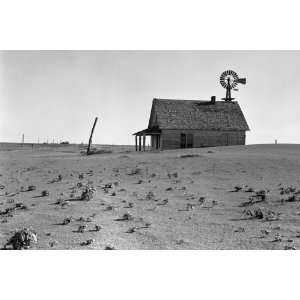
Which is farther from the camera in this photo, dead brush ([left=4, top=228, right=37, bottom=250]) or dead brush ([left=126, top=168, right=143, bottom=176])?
Result: dead brush ([left=126, top=168, right=143, bottom=176])

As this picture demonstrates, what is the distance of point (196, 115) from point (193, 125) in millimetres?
1430

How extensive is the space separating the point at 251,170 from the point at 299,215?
313 inches

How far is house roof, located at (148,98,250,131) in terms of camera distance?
39219 mm

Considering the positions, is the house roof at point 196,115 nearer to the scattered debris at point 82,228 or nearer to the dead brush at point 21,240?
the scattered debris at point 82,228

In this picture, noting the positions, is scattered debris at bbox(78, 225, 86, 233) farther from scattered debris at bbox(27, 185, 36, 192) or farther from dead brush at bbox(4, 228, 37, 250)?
scattered debris at bbox(27, 185, 36, 192)

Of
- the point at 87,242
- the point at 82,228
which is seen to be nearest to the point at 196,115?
the point at 82,228

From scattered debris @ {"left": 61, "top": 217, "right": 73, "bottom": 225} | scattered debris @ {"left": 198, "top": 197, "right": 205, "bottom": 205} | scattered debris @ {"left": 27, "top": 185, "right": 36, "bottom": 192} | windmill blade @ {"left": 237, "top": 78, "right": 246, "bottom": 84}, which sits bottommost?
scattered debris @ {"left": 61, "top": 217, "right": 73, "bottom": 225}

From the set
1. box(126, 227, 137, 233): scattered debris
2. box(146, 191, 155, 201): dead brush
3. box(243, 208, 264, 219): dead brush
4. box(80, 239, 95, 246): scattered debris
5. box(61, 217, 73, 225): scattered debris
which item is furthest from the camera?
box(146, 191, 155, 201): dead brush

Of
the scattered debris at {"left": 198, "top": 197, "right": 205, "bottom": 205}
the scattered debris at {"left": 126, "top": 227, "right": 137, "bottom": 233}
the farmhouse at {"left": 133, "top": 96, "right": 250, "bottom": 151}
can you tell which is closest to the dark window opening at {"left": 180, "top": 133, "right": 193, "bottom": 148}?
the farmhouse at {"left": 133, "top": 96, "right": 250, "bottom": 151}

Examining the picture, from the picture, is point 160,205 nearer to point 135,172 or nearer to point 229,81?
point 135,172

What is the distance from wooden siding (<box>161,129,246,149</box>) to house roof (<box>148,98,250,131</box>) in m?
0.47

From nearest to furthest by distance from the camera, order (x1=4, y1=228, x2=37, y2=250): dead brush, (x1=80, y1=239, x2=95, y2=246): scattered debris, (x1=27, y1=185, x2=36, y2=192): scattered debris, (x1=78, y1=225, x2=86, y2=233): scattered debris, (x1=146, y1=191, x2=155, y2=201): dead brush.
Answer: (x1=4, y1=228, x2=37, y2=250): dead brush, (x1=80, y1=239, x2=95, y2=246): scattered debris, (x1=78, y1=225, x2=86, y2=233): scattered debris, (x1=146, y1=191, x2=155, y2=201): dead brush, (x1=27, y1=185, x2=36, y2=192): scattered debris

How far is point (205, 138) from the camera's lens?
39688mm

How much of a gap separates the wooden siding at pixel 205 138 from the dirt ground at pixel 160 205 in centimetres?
1697
